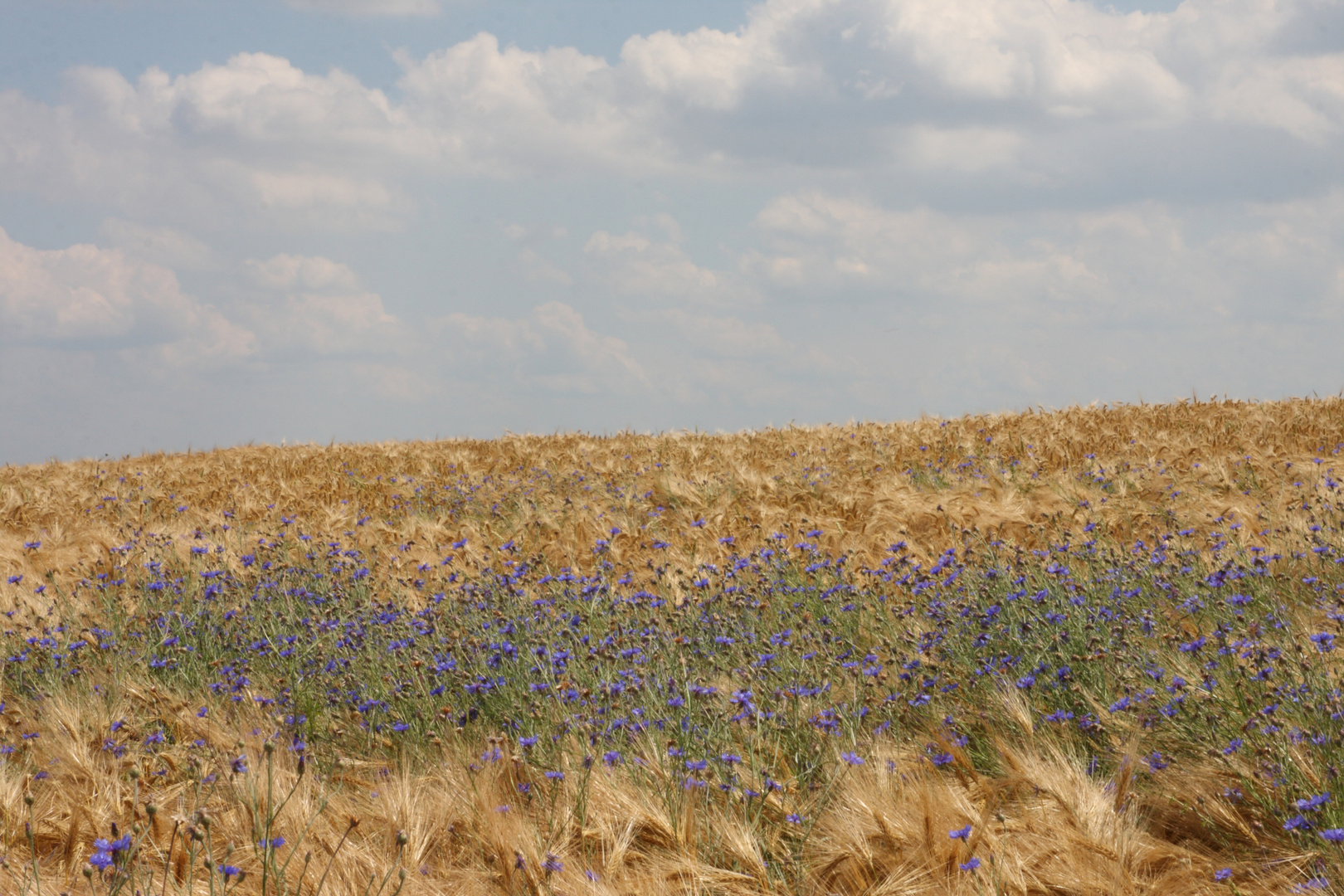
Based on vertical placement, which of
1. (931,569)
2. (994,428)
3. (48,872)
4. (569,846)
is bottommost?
(48,872)

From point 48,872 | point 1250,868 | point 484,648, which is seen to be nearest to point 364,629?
point 484,648

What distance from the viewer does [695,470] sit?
35.1 ft

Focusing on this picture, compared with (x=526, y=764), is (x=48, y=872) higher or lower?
lower

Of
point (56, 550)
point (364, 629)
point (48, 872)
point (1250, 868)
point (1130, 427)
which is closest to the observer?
point (1250, 868)

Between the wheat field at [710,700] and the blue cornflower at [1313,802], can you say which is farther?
the wheat field at [710,700]

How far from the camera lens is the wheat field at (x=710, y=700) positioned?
2.57m

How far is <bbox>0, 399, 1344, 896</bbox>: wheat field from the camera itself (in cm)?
257

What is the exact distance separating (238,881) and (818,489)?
22.6 feet

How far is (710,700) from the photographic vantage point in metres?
3.62

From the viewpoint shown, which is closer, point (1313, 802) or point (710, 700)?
point (1313, 802)

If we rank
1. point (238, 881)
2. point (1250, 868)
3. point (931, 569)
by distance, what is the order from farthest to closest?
point (931, 569), point (238, 881), point (1250, 868)

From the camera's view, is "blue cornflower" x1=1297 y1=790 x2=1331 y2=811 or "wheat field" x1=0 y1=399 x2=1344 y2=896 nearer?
"blue cornflower" x1=1297 y1=790 x2=1331 y2=811

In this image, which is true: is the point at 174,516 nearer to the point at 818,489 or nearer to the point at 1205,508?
the point at 818,489

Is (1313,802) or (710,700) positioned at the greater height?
(1313,802)
